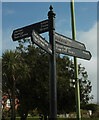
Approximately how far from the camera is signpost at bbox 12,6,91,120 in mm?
4789

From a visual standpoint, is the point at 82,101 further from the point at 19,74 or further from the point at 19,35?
the point at 19,35

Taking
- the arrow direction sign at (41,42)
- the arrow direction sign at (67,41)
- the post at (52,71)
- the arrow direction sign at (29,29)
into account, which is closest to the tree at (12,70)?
the arrow direction sign at (67,41)

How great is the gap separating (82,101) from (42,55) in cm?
712

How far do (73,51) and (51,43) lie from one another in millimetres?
918

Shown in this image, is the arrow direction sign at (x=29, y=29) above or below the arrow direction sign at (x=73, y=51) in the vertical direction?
above

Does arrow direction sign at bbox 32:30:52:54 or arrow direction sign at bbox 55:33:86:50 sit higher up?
arrow direction sign at bbox 55:33:86:50

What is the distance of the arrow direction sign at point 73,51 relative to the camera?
5446 millimetres

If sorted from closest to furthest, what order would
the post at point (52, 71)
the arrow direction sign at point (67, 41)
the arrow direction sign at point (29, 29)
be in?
the post at point (52, 71)
the arrow direction sign at point (29, 29)
the arrow direction sign at point (67, 41)

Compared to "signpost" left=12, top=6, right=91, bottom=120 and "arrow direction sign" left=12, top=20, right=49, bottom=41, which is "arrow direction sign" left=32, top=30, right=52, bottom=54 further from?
"arrow direction sign" left=12, top=20, right=49, bottom=41

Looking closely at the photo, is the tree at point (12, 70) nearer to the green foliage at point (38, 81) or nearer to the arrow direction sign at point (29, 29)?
the green foliage at point (38, 81)

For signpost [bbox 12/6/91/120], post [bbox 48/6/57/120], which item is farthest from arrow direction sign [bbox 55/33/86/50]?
post [bbox 48/6/57/120]

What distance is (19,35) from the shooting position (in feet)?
17.4

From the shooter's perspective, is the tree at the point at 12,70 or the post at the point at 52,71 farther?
the tree at the point at 12,70

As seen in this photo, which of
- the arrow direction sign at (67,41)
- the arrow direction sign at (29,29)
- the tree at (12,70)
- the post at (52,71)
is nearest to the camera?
the post at (52,71)
